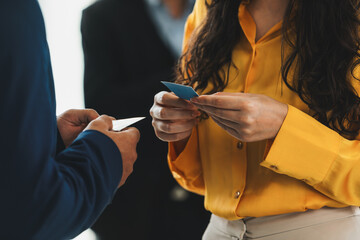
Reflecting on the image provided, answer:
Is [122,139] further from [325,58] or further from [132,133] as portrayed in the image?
[325,58]

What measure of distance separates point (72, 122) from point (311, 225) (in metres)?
0.75

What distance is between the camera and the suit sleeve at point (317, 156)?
120 cm

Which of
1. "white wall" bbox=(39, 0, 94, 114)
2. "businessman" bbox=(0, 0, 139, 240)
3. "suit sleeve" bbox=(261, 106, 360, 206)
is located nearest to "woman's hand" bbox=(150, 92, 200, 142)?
"suit sleeve" bbox=(261, 106, 360, 206)

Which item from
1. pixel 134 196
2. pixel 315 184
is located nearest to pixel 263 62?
pixel 315 184

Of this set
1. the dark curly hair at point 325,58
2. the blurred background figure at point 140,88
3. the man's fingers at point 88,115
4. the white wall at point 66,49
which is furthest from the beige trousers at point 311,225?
the white wall at point 66,49

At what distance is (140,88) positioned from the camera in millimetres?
2244

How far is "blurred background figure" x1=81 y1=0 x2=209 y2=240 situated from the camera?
2.17m

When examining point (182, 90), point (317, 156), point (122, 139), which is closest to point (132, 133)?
point (122, 139)

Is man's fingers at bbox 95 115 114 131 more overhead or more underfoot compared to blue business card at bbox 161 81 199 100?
more underfoot

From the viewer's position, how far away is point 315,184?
4.11 ft

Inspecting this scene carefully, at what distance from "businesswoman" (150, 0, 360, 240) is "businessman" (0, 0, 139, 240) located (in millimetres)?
405

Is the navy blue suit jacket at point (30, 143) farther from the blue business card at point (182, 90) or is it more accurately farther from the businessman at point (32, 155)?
the blue business card at point (182, 90)

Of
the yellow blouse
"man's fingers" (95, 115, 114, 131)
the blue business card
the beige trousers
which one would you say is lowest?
the beige trousers

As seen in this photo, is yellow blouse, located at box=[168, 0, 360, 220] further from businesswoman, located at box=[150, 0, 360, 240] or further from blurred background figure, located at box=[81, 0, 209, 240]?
blurred background figure, located at box=[81, 0, 209, 240]
